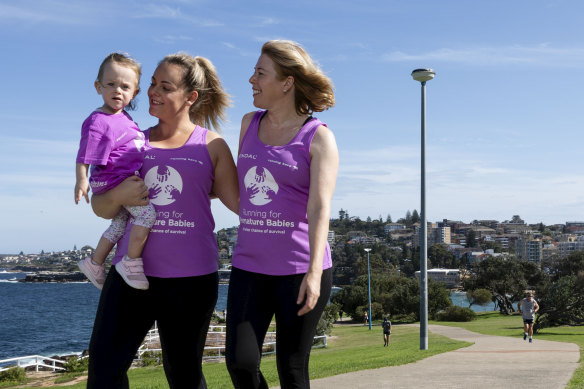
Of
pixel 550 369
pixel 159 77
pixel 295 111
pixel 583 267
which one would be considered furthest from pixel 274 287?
pixel 583 267

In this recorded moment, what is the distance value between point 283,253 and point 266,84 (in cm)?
90

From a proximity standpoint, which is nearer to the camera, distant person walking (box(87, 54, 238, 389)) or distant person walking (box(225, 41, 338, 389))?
distant person walking (box(225, 41, 338, 389))

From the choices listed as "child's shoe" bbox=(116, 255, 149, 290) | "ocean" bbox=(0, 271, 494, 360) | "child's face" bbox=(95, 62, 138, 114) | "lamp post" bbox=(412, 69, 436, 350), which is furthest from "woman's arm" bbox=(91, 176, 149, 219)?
"ocean" bbox=(0, 271, 494, 360)

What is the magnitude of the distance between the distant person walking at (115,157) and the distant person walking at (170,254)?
6 centimetres

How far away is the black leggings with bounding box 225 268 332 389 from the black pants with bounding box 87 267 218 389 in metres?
0.27

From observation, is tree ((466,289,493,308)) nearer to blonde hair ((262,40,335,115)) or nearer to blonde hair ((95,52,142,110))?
blonde hair ((262,40,335,115))

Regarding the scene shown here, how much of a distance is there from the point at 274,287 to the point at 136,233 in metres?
0.75

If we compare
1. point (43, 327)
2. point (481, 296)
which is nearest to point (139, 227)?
point (481, 296)

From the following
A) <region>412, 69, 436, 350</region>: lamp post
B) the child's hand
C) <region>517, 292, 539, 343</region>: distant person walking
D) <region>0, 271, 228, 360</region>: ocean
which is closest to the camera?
the child's hand

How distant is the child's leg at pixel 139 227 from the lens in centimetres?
320

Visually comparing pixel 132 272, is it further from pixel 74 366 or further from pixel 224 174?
pixel 74 366

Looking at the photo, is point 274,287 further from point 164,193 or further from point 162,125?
point 162,125

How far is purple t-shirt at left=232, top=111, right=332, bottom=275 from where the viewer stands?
10.2 feet

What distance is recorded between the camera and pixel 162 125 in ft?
11.5
